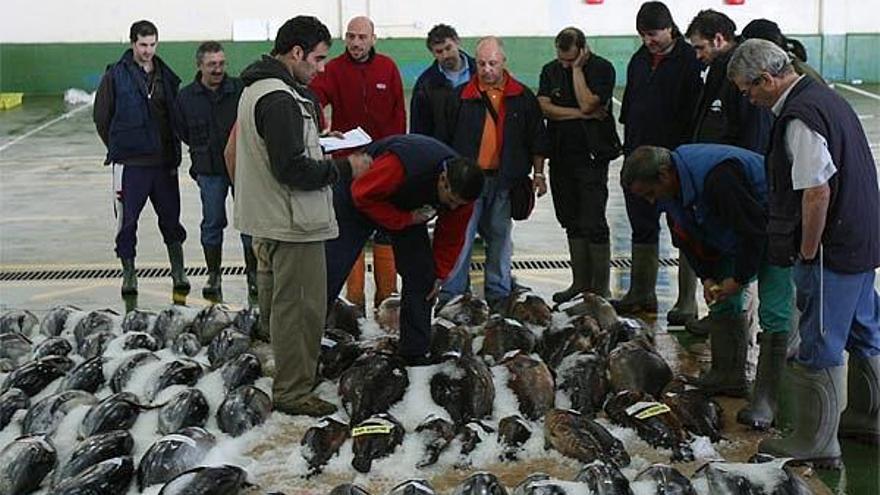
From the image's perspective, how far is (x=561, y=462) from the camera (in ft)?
16.6

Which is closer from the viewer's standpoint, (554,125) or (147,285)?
(554,125)

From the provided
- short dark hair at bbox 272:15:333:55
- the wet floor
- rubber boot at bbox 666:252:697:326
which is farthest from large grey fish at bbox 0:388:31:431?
rubber boot at bbox 666:252:697:326

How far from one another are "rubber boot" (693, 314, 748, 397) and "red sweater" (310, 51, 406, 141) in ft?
9.65

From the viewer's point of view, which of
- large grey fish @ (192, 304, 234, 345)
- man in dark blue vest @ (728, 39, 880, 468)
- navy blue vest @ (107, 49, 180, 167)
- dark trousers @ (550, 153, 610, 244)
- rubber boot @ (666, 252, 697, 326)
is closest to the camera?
man in dark blue vest @ (728, 39, 880, 468)

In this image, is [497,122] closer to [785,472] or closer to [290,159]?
[290,159]

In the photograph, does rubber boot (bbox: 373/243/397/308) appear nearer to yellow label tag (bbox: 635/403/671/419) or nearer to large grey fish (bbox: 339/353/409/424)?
large grey fish (bbox: 339/353/409/424)

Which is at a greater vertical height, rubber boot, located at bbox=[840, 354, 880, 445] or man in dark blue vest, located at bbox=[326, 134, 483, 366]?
man in dark blue vest, located at bbox=[326, 134, 483, 366]

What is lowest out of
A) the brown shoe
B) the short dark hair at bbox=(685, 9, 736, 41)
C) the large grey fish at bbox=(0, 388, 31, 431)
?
the brown shoe

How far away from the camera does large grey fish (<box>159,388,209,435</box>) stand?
5336 mm

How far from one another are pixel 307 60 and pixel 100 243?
562 cm

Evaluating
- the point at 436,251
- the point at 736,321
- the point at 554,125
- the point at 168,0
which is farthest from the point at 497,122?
the point at 168,0

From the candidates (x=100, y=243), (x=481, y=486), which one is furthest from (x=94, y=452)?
(x=100, y=243)

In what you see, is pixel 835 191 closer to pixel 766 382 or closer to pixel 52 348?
pixel 766 382

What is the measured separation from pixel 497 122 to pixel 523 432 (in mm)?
2766
